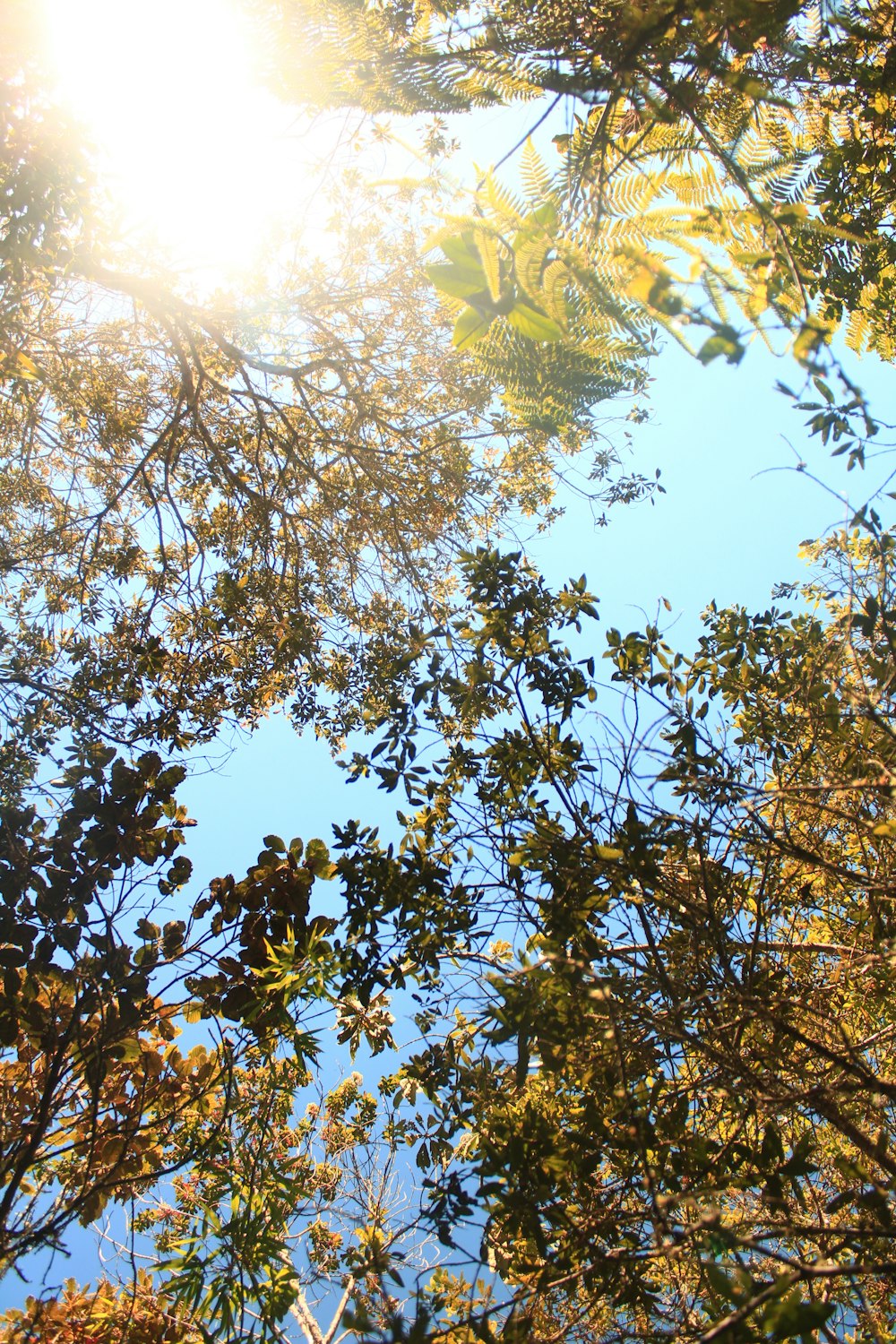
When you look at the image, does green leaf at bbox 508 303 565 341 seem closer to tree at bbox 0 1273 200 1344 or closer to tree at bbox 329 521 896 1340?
tree at bbox 329 521 896 1340

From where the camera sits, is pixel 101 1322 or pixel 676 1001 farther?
pixel 101 1322

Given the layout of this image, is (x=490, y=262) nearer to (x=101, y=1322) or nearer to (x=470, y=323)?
(x=470, y=323)

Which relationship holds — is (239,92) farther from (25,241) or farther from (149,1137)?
(149,1137)

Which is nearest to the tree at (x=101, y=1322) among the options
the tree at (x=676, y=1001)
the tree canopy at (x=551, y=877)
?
the tree canopy at (x=551, y=877)

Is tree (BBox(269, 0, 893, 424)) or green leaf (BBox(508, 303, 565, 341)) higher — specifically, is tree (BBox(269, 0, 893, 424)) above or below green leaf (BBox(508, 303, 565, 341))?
above

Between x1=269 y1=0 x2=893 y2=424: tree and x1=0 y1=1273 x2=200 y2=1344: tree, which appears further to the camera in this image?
x1=0 y1=1273 x2=200 y2=1344: tree

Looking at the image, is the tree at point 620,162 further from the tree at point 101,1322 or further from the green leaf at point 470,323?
the tree at point 101,1322

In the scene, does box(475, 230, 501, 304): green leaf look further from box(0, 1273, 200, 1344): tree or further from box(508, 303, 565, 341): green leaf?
box(0, 1273, 200, 1344): tree

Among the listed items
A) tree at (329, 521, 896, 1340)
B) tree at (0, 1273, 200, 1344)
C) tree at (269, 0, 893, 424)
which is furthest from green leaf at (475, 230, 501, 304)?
tree at (0, 1273, 200, 1344)

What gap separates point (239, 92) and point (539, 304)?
3.01m

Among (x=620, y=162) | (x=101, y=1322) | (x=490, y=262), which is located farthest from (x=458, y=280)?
(x=101, y=1322)

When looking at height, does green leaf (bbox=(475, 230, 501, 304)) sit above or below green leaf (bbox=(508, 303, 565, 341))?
above

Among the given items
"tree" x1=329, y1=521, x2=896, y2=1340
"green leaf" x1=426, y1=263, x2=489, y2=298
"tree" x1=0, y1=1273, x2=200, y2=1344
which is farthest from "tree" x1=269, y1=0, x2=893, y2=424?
"tree" x1=0, y1=1273, x2=200, y2=1344

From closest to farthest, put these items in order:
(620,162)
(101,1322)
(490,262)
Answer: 1. (490,262)
2. (620,162)
3. (101,1322)
